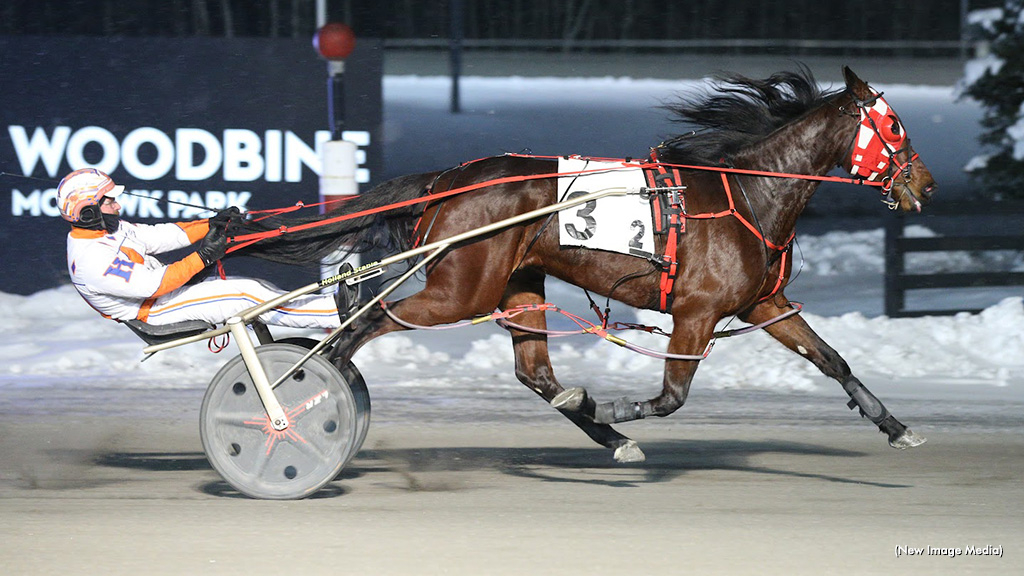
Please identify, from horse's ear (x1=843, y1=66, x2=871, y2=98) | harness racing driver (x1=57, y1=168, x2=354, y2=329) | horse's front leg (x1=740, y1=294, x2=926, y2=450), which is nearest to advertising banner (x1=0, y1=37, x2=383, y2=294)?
harness racing driver (x1=57, y1=168, x2=354, y2=329)

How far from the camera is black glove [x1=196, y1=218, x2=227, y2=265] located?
492 cm

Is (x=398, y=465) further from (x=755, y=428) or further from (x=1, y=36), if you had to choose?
(x=1, y=36)

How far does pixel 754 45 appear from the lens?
17.2 m

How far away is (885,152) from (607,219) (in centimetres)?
121

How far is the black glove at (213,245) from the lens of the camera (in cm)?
492

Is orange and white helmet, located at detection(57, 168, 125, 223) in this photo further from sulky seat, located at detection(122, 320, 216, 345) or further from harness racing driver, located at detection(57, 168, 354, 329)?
sulky seat, located at detection(122, 320, 216, 345)

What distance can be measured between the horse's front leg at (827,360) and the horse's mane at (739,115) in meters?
0.72

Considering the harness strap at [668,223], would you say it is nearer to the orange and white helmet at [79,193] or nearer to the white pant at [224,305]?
the white pant at [224,305]

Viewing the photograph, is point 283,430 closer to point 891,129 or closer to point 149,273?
→ point 149,273

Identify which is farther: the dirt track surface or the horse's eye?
the horse's eye

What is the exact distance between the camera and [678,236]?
16.3 feet

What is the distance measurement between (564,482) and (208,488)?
4.86 ft

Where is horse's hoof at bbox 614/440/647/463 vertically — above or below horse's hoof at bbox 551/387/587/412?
below

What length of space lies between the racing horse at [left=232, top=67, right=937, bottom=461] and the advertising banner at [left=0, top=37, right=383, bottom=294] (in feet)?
14.2
